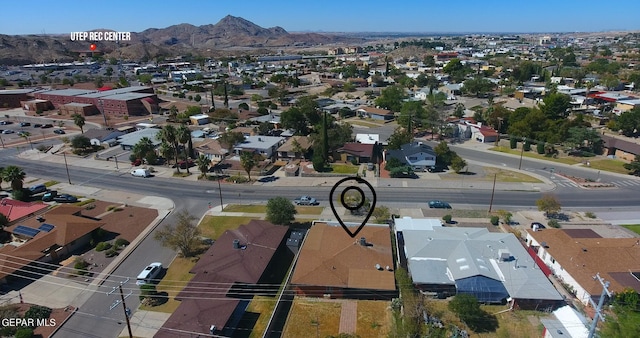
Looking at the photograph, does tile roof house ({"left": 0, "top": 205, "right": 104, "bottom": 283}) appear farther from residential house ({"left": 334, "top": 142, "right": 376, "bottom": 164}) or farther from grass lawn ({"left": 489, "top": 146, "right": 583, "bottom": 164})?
grass lawn ({"left": 489, "top": 146, "right": 583, "bottom": 164})

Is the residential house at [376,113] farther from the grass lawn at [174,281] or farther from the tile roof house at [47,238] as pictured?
the tile roof house at [47,238]

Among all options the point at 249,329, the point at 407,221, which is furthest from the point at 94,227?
the point at 407,221

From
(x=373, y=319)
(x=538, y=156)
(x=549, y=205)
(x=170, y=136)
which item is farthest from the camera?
(x=538, y=156)

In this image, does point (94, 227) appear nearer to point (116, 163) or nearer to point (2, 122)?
point (116, 163)

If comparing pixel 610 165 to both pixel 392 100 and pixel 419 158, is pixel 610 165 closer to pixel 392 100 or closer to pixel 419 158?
pixel 419 158

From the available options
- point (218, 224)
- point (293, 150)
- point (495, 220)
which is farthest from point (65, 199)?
point (495, 220)

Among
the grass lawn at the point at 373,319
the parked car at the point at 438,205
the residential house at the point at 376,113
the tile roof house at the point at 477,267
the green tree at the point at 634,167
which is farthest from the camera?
the residential house at the point at 376,113

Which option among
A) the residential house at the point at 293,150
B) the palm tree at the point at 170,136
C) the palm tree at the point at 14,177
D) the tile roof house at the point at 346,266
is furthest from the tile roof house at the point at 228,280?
the palm tree at the point at 14,177
